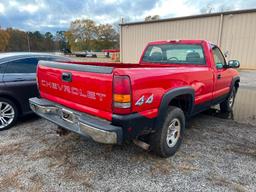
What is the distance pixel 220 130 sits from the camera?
4246 mm

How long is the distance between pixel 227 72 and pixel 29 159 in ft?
14.4

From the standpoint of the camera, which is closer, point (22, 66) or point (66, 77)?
point (66, 77)

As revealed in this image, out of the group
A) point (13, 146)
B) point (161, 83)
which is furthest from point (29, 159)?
point (161, 83)

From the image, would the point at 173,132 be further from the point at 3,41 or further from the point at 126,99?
the point at 3,41

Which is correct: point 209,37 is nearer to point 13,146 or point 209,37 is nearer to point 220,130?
point 220,130

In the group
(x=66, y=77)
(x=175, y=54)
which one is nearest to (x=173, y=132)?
(x=66, y=77)

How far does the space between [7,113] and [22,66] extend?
998 millimetres

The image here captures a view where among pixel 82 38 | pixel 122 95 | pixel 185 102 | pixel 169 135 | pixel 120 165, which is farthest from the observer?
pixel 82 38

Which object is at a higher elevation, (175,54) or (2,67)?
(175,54)

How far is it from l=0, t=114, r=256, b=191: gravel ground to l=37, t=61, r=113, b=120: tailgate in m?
0.84

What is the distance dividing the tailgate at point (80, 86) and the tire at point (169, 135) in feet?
2.80

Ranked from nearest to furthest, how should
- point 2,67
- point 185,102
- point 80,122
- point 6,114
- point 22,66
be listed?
point 80,122
point 185,102
point 2,67
point 6,114
point 22,66

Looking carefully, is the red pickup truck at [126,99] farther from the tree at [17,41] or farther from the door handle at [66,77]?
the tree at [17,41]

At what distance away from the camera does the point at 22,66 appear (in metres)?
4.23
